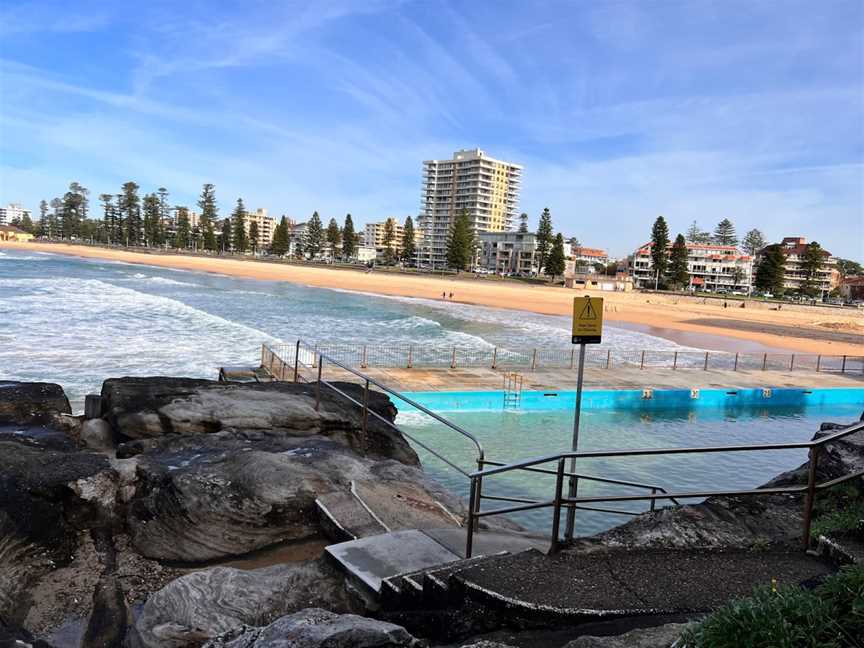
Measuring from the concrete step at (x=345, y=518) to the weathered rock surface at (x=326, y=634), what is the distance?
203 centimetres

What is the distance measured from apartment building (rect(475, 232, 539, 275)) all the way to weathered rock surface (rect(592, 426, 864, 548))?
439 ft

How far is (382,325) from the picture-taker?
1522 inches

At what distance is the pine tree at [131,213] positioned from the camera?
501 ft

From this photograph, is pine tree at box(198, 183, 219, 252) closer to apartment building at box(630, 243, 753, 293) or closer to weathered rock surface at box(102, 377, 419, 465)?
apartment building at box(630, 243, 753, 293)

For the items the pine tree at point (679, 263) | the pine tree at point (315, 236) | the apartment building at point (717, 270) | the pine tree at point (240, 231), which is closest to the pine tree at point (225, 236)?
the pine tree at point (240, 231)

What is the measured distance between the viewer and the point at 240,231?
492 ft

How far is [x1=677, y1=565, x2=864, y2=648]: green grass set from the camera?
2619 millimetres

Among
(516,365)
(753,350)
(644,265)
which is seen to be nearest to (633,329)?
(753,350)

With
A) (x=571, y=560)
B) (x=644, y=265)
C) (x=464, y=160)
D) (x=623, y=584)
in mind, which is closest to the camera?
(x=623, y=584)

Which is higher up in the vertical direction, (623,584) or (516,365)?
(623,584)

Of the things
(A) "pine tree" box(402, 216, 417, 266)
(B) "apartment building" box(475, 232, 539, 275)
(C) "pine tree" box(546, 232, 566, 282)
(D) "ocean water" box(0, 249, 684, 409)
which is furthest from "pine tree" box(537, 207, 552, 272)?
(D) "ocean water" box(0, 249, 684, 409)

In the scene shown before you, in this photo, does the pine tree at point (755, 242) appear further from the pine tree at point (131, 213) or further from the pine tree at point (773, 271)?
the pine tree at point (131, 213)

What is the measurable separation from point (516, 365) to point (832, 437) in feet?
65.9

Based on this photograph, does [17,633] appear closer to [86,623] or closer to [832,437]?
[86,623]
